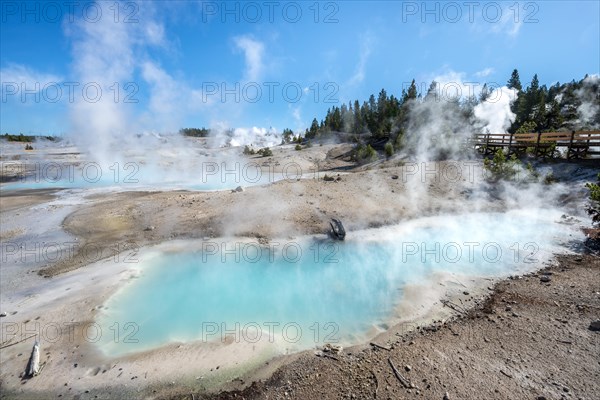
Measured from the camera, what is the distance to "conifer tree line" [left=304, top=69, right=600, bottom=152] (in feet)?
107

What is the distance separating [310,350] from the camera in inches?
241

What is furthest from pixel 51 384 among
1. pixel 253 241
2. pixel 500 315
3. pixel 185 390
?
pixel 500 315

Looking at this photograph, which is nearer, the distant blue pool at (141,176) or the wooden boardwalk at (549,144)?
the wooden boardwalk at (549,144)

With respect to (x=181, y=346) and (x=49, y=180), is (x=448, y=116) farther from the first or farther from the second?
(x=49, y=180)

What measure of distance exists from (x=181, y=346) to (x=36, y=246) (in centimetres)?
1024

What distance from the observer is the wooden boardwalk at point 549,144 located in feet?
52.8

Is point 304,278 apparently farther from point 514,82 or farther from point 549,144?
point 514,82

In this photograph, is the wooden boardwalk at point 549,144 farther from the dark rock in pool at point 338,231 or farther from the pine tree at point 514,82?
the pine tree at point 514,82

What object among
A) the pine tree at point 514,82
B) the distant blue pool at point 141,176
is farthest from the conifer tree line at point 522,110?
the distant blue pool at point 141,176

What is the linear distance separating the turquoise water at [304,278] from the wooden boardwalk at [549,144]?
6375 millimetres

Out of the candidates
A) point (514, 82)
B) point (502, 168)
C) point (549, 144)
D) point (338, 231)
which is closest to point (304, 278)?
point (338, 231)

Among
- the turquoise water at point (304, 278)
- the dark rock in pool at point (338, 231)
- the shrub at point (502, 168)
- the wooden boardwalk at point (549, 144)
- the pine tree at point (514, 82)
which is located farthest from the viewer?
the pine tree at point (514, 82)

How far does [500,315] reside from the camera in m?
6.64

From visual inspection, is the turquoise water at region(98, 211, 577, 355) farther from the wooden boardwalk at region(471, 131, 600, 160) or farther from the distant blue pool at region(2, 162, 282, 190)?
the distant blue pool at region(2, 162, 282, 190)
